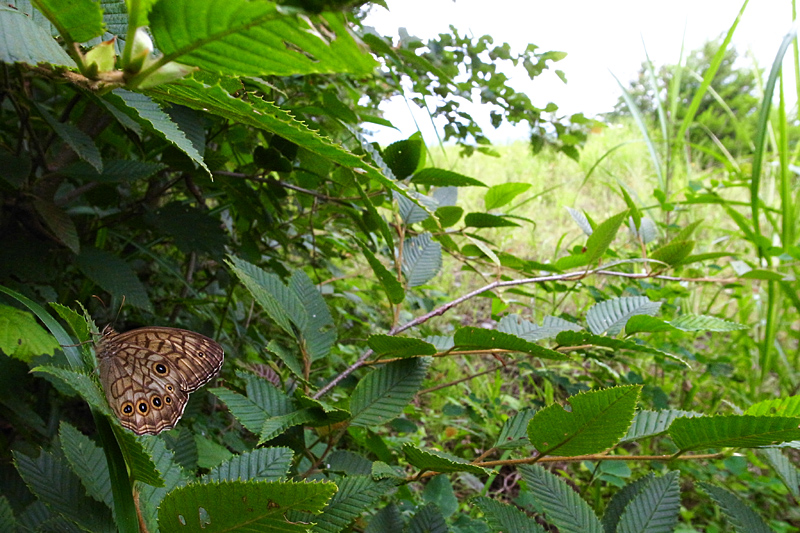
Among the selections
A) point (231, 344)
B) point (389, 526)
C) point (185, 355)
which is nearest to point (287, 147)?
point (185, 355)

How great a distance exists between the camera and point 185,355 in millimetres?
663

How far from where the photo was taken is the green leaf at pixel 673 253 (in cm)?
87

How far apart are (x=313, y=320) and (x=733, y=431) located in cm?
48

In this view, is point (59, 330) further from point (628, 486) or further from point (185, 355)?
point (628, 486)

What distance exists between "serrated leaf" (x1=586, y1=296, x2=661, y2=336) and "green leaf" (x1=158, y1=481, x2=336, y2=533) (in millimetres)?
510

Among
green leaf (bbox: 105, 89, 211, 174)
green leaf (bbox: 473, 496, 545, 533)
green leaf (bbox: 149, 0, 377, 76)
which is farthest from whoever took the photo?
green leaf (bbox: 473, 496, 545, 533)

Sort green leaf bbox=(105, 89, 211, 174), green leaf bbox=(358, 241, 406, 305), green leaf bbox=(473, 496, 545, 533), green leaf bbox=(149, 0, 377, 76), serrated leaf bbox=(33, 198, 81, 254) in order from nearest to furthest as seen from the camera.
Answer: green leaf bbox=(149, 0, 377, 76)
green leaf bbox=(105, 89, 211, 174)
green leaf bbox=(473, 496, 545, 533)
green leaf bbox=(358, 241, 406, 305)
serrated leaf bbox=(33, 198, 81, 254)

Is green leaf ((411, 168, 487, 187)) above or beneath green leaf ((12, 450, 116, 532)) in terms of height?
above

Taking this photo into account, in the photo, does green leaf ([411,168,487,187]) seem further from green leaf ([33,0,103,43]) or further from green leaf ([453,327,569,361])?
green leaf ([33,0,103,43])

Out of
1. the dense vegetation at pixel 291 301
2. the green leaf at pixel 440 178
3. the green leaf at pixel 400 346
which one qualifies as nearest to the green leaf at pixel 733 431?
the dense vegetation at pixel 291 301

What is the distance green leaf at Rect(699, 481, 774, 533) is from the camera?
564mm

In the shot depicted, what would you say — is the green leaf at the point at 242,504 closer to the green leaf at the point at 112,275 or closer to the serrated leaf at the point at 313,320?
the serrated leaf at the point at 313,320

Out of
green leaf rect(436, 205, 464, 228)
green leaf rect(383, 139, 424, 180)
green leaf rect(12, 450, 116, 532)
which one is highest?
green leaf rect(383, 139, 424, 180)

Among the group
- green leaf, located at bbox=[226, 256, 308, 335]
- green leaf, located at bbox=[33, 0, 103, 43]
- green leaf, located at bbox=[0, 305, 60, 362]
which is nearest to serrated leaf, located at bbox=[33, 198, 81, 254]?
green leaf, located at bbox=[0, 305, 60, 362]
